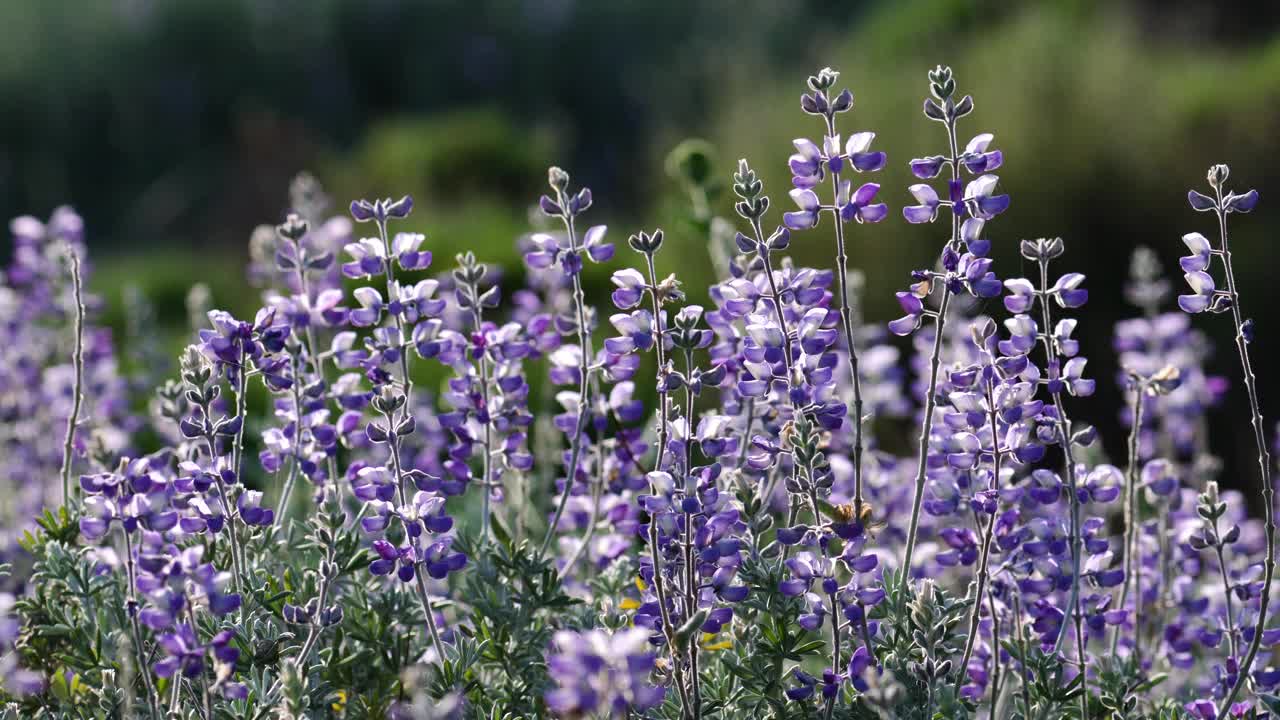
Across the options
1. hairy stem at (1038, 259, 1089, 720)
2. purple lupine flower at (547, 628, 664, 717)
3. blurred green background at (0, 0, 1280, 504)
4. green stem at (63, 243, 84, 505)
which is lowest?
purple lupine flower at (547, 628, 664, 717)

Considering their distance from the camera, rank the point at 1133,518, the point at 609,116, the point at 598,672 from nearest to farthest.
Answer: the point at 598,672
the point at 1133,518
the point at 609,116

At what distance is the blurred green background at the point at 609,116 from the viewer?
25.9ft

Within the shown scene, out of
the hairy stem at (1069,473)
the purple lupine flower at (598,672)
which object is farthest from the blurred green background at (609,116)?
the purple lupine flower at (598,672)

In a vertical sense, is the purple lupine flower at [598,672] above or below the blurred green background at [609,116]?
below

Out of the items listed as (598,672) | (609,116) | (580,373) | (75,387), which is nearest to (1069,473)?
(580,373)

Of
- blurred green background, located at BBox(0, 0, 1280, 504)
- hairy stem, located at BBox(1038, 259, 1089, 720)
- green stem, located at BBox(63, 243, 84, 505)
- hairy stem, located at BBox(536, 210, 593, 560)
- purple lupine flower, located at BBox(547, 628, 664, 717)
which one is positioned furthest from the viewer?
blurred green background, located at BBox(0, 0, 1280, 504)

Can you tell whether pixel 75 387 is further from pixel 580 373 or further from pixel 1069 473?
pixel 1069 473

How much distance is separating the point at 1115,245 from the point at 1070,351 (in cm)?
603

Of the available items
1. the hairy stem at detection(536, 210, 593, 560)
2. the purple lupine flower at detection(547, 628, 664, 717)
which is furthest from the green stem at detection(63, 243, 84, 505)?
the purple lupine flower at detection(547, 628, 664, 717)

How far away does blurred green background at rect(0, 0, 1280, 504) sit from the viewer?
788 cm

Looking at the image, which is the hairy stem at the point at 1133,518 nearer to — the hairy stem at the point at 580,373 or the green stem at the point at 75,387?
the hairy stem at the point at 580,373

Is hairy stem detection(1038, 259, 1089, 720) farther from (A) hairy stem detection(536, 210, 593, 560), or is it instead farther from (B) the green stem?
(B) the green stem

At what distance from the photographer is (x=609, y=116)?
65.7 feet

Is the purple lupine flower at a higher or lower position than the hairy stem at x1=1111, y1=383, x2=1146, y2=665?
lower
